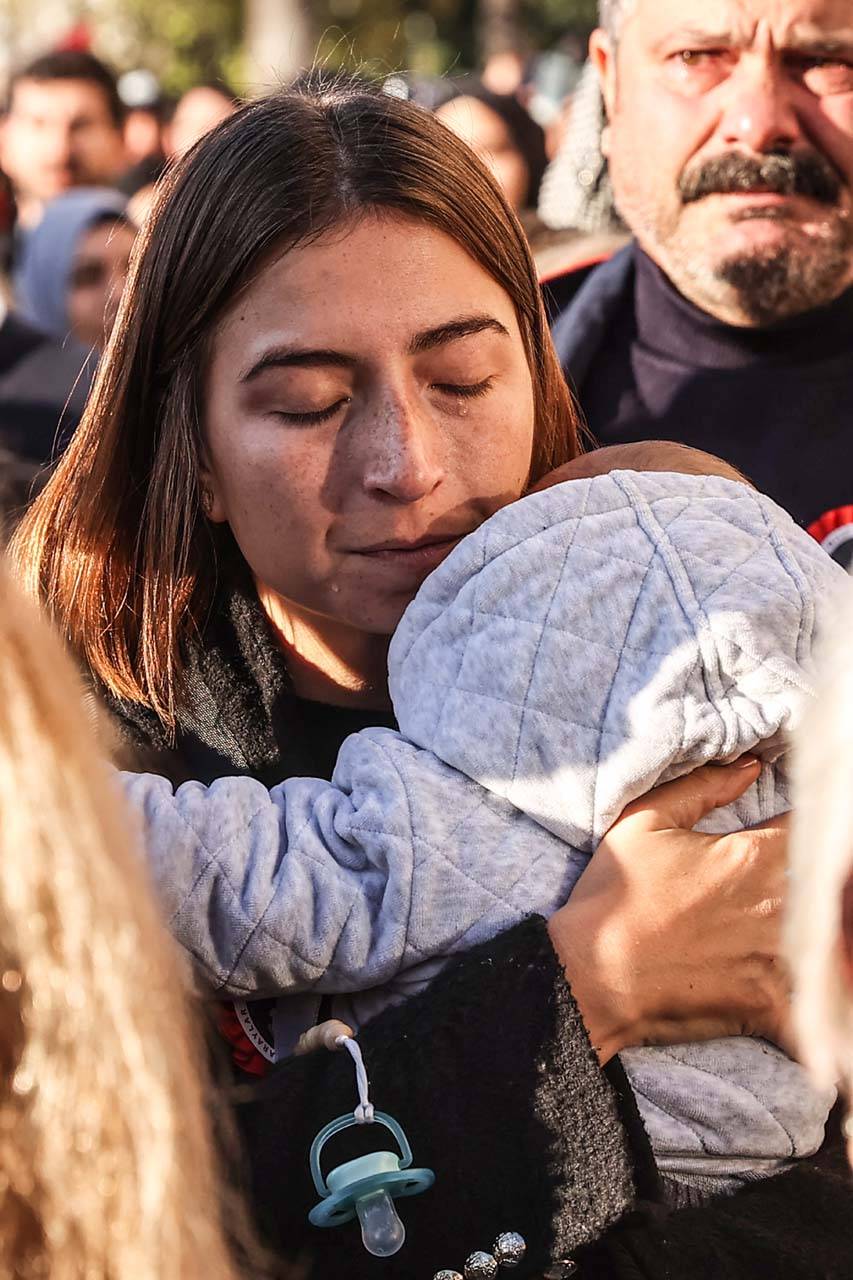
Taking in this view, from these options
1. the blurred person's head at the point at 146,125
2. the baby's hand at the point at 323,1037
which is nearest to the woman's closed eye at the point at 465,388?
the baby's hand at the point at 323,1037

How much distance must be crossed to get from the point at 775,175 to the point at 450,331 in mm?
1192

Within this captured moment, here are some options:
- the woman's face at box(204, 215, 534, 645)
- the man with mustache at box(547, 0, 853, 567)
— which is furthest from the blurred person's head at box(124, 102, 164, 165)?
the woman's face at box(204, 215, 534, 645)

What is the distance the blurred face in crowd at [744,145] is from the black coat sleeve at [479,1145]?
6.14 feet

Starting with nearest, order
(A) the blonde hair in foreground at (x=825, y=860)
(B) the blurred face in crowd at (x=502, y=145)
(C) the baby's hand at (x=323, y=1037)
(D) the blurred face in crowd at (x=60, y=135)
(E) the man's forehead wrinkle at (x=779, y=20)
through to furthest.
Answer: (A) the blonde hair in foreground at (x=825, y=860), (C) the baby's hand at (x=323, y=1037), (E) the man's forehead wrinkle at (x=779, y=20), (B) the blurred face in crowd at (x=502, y=145), (D) the blurred face in crowd at (x=60, y=135)

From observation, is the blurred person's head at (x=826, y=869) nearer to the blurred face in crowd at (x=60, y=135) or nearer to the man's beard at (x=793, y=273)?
the man's beard at (x=793, y=273)

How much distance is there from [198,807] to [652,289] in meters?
1.97

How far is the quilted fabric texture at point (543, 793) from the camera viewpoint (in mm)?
1635

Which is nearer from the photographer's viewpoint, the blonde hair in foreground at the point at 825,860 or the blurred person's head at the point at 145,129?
the blonde hair in foreground at the point at 825,860

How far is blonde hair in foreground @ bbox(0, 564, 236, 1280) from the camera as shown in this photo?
1.05 metres

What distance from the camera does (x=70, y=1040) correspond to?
3.47 ft

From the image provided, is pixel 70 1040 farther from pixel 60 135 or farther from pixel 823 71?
pixel 60 135

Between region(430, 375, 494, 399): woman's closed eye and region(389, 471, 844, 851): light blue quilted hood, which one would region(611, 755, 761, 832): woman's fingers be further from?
region(430, 375, 494, 399): woman's closed eye

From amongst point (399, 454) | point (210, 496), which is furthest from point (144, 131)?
point (399, 454)

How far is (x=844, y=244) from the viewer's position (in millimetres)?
3041
